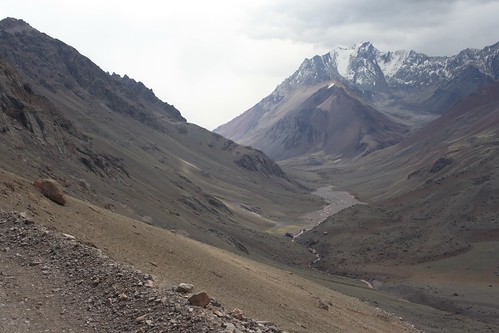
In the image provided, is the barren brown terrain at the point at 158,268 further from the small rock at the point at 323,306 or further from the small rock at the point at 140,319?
the small rock at the point at 140,319

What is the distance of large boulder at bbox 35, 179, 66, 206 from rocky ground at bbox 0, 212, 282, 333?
8.32 meters

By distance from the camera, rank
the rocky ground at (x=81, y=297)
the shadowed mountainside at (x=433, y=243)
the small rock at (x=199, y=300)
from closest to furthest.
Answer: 1. the rocky ground at (x=81, y=297)
2. the small rock at (x=199, y=300)
3. the shadowed mountainside at (x=433, y=243)

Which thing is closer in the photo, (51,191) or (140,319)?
(140,319)

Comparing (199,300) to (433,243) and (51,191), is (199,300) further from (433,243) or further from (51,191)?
(433,243)

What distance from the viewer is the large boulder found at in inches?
1239

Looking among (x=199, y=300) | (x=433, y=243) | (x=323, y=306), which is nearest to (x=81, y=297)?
(x=199, y=300)

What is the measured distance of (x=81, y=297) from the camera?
62.7ft

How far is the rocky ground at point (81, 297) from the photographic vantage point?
17.0 metres

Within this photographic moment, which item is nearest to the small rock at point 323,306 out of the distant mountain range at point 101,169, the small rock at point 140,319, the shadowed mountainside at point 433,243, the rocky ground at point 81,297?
the rocky ground at point 81,297

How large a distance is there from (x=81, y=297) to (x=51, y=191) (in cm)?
1435

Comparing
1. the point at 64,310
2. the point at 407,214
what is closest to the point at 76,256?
the point at 64,310

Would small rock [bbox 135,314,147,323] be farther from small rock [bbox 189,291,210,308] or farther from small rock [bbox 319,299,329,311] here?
small rock [bbox 319,299,329,311]

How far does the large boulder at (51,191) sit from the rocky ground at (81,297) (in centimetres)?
832

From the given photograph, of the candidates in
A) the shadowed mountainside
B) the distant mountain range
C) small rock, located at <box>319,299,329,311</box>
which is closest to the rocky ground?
small rock, located at <box>319,299,329,311</box>
